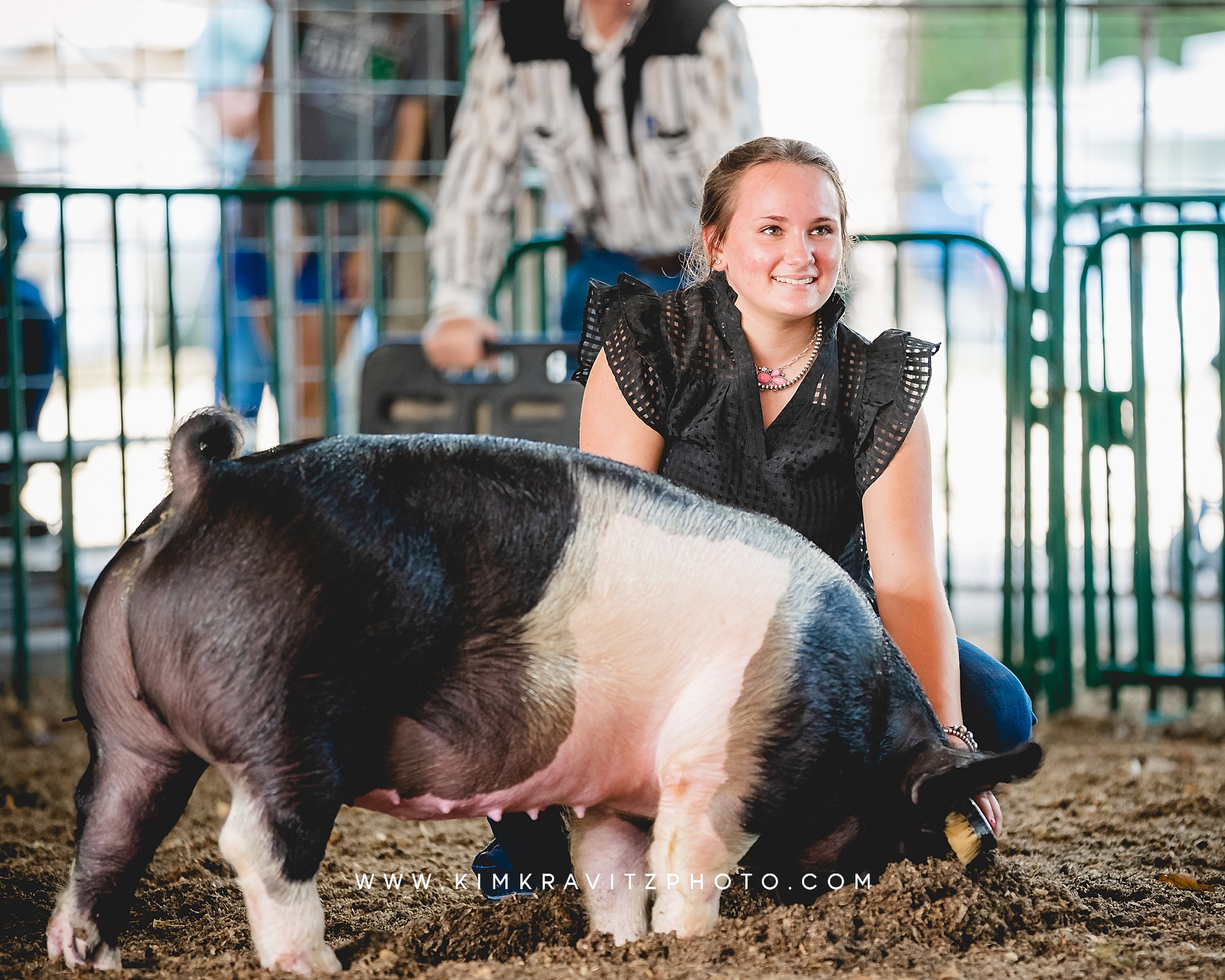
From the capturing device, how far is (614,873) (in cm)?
173

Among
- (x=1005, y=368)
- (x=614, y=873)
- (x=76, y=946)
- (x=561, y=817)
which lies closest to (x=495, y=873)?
(x=561, y=817)

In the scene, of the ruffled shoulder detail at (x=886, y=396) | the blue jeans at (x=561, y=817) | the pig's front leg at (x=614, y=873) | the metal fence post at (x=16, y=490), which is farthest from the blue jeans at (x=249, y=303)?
the pig's front leg at (x=614, y=873)

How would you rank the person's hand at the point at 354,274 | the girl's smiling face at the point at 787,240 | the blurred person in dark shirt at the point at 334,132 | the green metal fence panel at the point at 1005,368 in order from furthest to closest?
1. the person's hand at the point at 354,274
2. the blurred person in dark shirt at the point at 334,132
3. the green metal fence panel at the point at 1005,368
4. the girl's smiling face at the point at 787,240

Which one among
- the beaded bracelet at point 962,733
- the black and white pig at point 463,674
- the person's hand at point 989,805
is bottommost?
the person's hand at point 989,805

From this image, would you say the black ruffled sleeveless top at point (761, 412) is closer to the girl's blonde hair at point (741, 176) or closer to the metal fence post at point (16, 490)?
the girl's blonde hair at point (741, 176)

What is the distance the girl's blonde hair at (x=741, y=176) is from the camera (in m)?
1.95

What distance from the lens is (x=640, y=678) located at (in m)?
1.51

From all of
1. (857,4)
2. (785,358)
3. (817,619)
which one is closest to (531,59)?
(857,4)

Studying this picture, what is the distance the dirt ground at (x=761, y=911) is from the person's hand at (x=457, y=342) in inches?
44.9

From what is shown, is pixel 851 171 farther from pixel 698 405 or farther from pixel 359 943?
pixel 359 943

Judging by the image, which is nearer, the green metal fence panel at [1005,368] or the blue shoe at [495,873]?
the blue shoe at [495,873]

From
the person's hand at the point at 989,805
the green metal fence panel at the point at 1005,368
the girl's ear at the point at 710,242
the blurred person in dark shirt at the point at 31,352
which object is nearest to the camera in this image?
the person's hand at the point at 989,805

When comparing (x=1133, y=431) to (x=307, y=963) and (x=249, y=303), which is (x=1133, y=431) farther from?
(x=249, y=303)

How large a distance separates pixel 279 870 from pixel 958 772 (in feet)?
2.52
